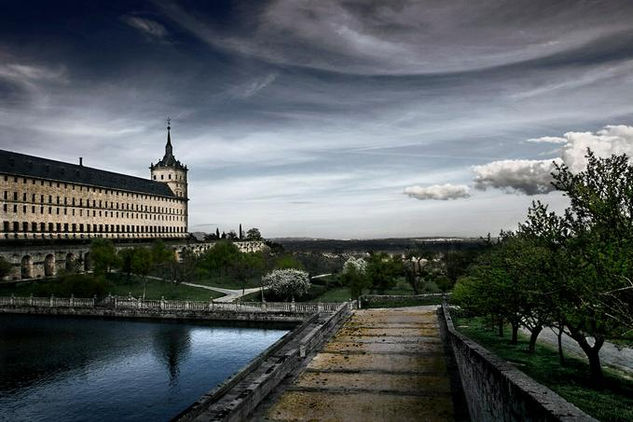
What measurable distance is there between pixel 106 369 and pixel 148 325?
49.7 ft

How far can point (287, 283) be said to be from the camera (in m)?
56.8

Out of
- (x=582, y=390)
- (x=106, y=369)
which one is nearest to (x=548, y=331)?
(x=582, y=390)

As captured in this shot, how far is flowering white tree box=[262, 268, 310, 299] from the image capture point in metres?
57.0

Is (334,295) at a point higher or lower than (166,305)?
lower

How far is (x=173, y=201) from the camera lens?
425ft

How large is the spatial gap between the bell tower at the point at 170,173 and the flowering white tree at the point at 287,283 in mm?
81339

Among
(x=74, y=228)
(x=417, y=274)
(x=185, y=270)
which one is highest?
(x=74, y=228)

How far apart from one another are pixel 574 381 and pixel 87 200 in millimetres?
98954

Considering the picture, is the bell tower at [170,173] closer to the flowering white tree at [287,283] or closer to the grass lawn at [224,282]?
the grass lawn at [224,282]

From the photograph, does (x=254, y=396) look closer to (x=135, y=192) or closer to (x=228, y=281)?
(x=228, y=281)

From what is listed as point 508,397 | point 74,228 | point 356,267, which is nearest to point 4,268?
point 74,228

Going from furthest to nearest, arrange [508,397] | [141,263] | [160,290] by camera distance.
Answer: [141,263], [160,290], [508,397]

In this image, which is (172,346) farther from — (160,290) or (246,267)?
(246,267)

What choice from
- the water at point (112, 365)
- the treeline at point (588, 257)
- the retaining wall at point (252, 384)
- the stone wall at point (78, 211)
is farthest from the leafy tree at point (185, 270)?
the treeline at point (588, 257)
